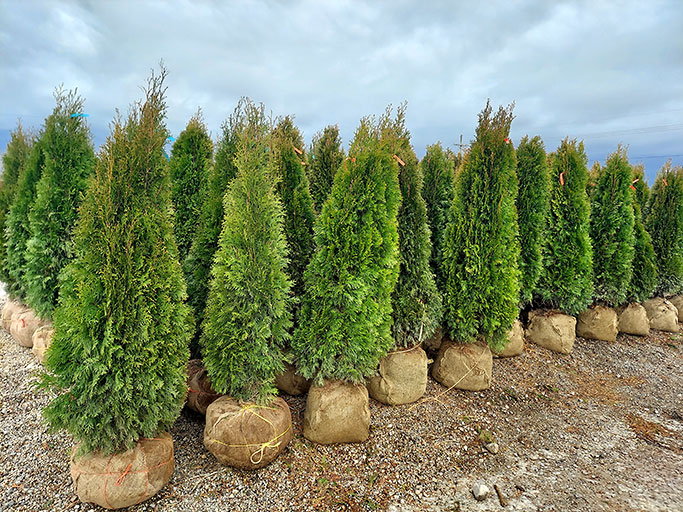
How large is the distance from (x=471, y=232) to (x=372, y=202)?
189 cm

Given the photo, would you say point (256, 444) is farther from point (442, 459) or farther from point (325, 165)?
point (325, 165)

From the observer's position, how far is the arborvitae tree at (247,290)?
3.91 m

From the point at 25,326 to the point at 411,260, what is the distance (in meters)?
6.69

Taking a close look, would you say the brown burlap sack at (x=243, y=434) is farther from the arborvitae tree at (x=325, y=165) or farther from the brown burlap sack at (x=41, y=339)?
the brown burlap sack at (x=41, y=339)

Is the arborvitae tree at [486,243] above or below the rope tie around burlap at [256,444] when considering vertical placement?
above

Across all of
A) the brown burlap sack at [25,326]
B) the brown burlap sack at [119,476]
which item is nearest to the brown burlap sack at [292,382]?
the brown burlap sack at [119,476]

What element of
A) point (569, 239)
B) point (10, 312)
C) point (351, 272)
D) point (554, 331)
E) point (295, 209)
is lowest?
point (554, 331)

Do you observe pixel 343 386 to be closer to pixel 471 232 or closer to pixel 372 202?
pixel 372 202

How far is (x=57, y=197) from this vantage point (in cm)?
574

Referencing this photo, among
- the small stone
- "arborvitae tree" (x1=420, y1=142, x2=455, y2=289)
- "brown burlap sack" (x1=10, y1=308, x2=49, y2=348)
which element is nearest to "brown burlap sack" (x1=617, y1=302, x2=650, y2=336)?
"arborvitae tree" (x1=420, y1=142, x2=455, y2=289)

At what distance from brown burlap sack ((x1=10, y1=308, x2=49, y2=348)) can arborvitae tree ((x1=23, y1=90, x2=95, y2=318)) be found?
0.99 meters

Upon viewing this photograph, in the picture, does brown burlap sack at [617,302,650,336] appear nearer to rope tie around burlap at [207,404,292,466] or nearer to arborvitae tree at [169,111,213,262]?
rope tie around burlap at [207,404,292,466]

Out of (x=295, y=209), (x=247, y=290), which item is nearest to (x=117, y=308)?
(x=247, y=290)

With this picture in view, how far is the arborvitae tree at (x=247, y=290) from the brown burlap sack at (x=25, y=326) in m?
4.70
